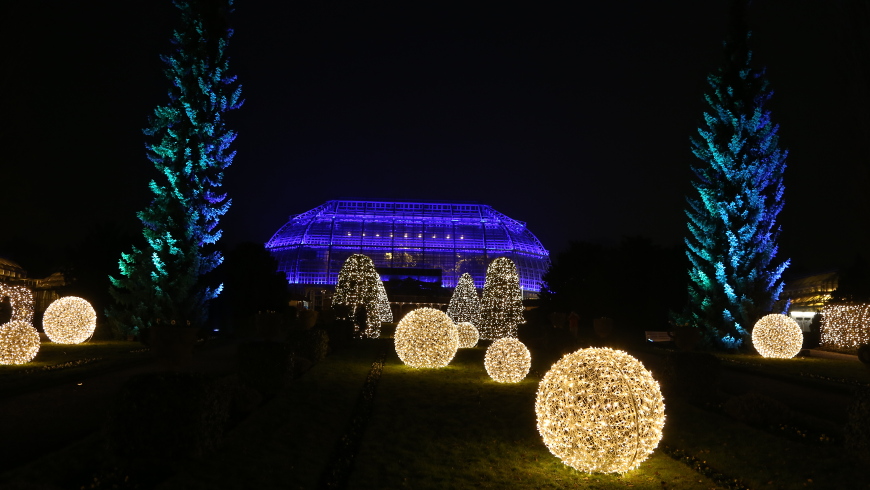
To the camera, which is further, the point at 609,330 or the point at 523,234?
the point at 523,234

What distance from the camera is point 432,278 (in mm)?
72562

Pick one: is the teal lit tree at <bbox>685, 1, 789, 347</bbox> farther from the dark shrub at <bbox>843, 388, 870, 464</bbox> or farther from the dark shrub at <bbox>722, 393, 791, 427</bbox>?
the dark shrub at <bbox>843, 388, 870, 464</bbox>

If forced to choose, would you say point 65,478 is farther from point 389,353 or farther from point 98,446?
point 389,353

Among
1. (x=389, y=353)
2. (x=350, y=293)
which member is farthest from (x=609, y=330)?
(x=350, y=293)

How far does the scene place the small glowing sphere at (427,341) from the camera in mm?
17859

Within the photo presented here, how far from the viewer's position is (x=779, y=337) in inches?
870

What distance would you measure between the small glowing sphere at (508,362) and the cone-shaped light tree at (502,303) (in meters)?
14.7

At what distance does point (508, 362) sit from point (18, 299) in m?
21.4

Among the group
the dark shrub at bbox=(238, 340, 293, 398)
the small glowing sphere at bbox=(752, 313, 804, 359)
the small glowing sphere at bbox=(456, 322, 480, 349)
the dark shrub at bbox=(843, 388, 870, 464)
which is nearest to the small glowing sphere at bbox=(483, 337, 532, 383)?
the dark shrub at bbox=(238, 340, 293, 398)

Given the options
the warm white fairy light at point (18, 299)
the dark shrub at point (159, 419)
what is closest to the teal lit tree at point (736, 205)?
the dark shrub at point (159, 419)

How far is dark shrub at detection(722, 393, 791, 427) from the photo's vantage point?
1068 cm

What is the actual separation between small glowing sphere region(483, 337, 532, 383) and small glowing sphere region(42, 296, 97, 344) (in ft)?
49.6

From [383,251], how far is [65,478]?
69.0 meters

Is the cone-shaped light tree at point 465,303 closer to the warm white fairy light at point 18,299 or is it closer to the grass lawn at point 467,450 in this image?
the warm white fairy light at point 18,299
